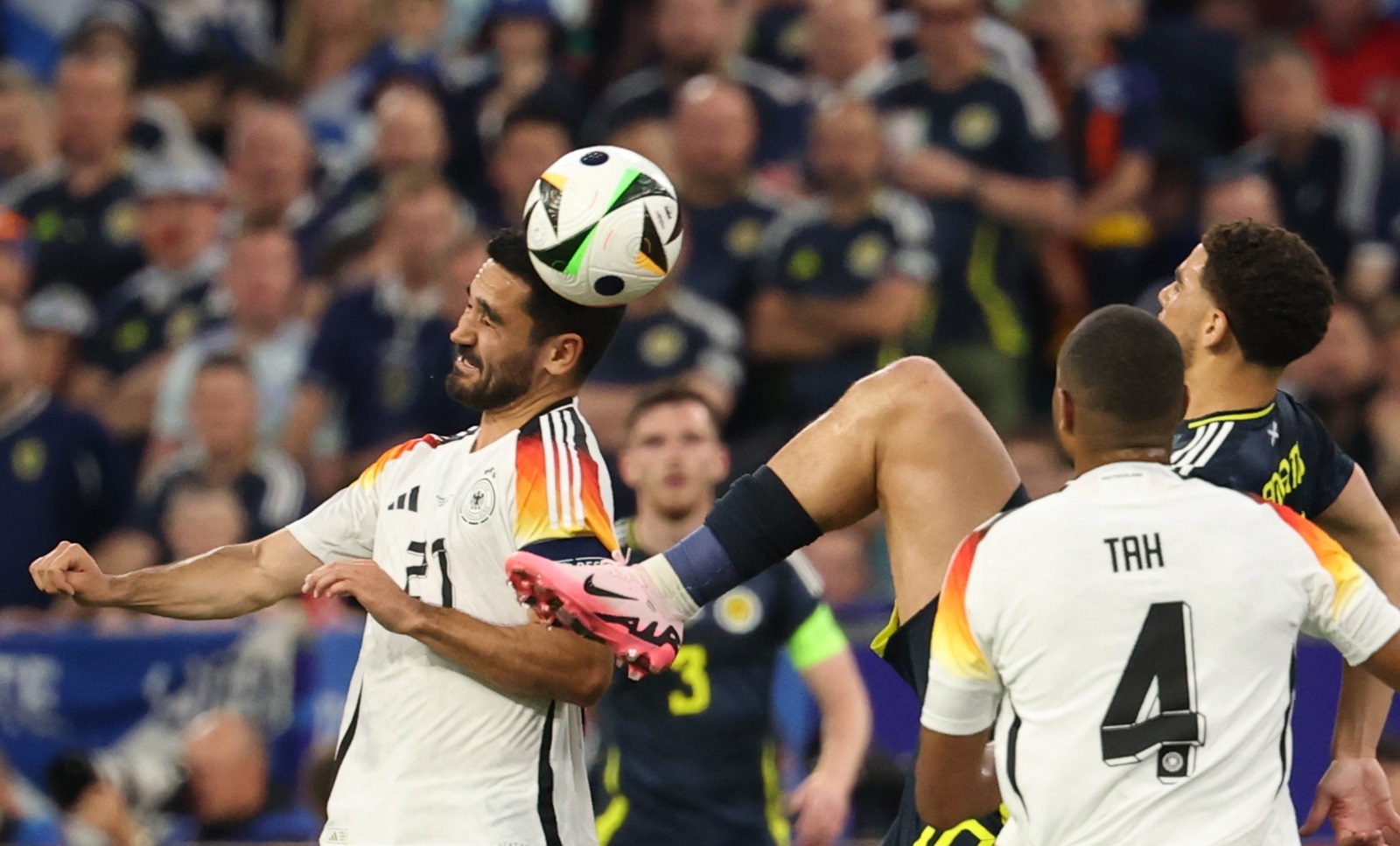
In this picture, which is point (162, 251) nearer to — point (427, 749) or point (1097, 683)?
point (427, 749)

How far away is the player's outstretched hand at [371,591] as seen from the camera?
14.8 ft

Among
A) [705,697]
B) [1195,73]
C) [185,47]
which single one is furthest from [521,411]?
[185,47]

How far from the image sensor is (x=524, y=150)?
1073 centimetres

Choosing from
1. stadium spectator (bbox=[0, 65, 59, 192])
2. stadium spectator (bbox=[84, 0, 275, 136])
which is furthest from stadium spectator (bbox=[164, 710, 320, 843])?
stadium spectator (bbox=[84, 0, 275, 136])

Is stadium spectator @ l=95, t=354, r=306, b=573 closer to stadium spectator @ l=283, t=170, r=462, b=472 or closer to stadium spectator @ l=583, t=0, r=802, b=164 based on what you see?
stadium spectator @ l=283, t=170, r=462, b=472

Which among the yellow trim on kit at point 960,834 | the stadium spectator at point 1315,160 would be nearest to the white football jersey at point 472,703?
the yellow trim on kit at point 960,834

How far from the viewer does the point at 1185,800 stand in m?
3.98

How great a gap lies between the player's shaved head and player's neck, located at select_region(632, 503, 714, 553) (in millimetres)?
3333

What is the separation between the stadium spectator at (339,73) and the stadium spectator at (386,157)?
43 cm

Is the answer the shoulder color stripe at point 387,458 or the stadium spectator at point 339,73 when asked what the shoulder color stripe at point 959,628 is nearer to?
the shoulder color stripe at point 387,458

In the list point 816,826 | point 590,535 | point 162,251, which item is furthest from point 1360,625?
point 162,251

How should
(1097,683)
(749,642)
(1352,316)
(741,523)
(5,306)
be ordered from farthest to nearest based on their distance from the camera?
(5,306), (1352,316), (749,642), (741,523), (1097,683)

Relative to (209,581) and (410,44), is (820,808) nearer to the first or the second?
(209,581)

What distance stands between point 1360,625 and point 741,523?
144 cm
